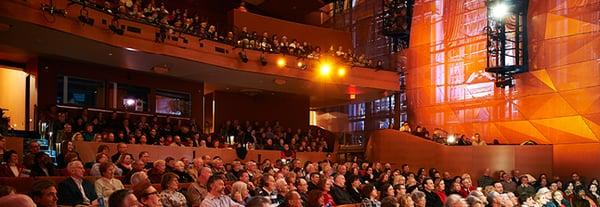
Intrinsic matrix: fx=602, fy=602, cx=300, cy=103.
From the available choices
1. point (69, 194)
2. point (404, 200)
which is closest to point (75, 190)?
point (69, 194)

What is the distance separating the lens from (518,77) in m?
13.4

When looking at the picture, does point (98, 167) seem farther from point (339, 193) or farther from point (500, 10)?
point (500, 10)

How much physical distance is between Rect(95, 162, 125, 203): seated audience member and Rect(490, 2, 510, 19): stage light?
9.86 m

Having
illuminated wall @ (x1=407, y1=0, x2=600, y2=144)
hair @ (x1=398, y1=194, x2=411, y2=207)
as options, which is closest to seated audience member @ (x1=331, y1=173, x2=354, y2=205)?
hair @ (x1=398, y1=194, x2=411, y2=207)

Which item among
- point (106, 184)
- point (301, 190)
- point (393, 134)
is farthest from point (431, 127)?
point (106, 184)

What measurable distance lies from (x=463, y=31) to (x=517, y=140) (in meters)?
3.17

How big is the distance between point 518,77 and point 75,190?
10.6 meters

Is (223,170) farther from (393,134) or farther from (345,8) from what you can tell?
(345,8)

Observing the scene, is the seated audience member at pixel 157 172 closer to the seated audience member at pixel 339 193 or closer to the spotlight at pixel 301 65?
the seated audience member at pixel 339 193

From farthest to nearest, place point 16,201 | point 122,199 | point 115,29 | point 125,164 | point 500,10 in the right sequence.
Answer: point 500,10, point 115,29, point 125,164, point 122,199, point 16,201

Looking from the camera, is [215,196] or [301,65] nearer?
[215,196]

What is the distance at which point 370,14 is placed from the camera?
19.3 meters

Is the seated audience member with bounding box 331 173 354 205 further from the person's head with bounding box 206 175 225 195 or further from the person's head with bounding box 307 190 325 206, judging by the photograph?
the person's head with bounding box 206 175 225 195

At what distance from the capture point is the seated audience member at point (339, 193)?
7.18m
